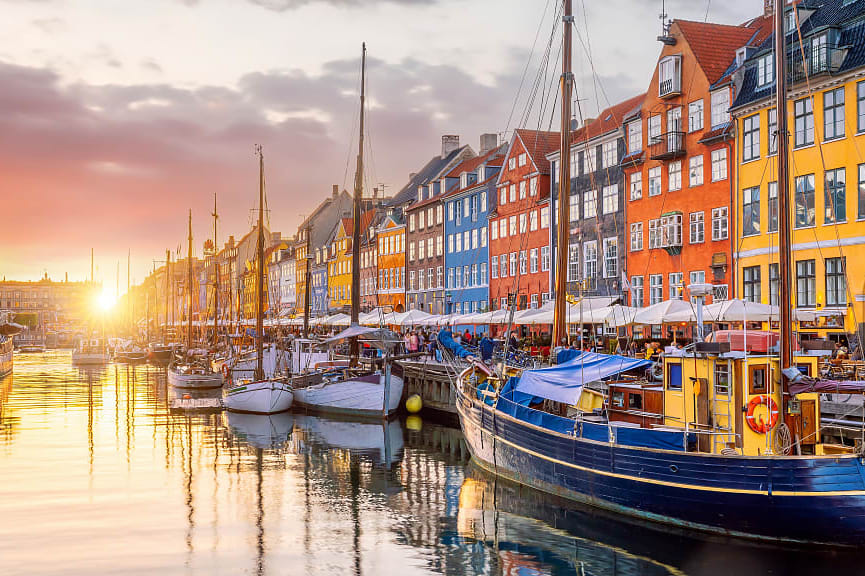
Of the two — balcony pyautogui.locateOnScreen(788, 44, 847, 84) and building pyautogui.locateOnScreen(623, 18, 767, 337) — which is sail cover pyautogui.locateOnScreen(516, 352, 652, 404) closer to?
balcony pyautogui.locateOnScreen(788, 44, 847, 84)

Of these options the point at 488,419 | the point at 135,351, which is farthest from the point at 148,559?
the point at 135,351

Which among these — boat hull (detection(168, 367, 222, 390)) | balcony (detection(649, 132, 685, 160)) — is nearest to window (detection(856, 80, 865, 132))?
balcony (detection(649, 132, 685, 160))

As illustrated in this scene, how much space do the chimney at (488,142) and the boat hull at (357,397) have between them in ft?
138

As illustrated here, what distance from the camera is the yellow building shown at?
3503 cm

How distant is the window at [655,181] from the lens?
4849 centimetres

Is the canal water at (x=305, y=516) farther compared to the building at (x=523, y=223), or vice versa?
the building at (x=523, y=223)

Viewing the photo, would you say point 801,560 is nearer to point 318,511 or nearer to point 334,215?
point 318,511

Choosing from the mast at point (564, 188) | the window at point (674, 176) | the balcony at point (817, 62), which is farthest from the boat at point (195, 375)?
the balcony at point (817, 62)

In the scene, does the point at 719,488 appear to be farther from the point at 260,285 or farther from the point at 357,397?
the point at 260,285

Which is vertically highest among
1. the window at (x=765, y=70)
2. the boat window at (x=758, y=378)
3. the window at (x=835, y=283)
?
the window at (x=765, y=70)

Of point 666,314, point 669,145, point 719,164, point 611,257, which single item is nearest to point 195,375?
point 611,257

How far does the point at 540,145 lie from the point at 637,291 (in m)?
19.2

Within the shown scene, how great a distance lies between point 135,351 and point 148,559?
10238 cm

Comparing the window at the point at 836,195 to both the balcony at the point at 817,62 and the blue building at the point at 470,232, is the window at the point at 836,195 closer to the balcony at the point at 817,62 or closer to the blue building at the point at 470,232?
the balcony at the point at 817,62
